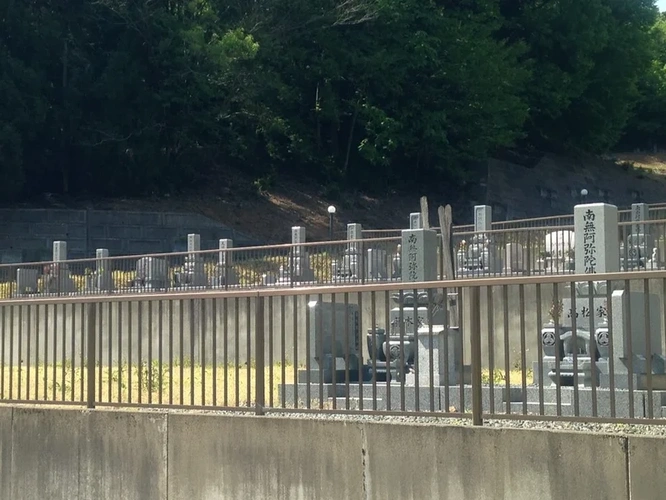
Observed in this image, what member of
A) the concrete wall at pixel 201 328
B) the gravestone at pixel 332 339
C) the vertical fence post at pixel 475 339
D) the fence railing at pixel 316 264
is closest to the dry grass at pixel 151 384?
the concrete wall at pixel 201 328

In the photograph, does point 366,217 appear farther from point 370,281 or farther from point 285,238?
point 370,281

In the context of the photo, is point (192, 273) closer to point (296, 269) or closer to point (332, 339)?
point (296, 269)

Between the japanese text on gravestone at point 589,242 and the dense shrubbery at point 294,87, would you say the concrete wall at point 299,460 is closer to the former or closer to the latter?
the japanese text on gravestone at point 589,242

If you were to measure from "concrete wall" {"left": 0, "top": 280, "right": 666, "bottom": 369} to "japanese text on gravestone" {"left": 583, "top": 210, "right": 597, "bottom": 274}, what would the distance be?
7.35 m

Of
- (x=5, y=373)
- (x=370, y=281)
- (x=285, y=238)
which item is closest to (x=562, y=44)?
(x=285, y=238)

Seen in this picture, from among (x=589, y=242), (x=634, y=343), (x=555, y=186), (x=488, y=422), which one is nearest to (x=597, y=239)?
(x=589, y=242)

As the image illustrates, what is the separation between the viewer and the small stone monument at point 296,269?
78.4ft

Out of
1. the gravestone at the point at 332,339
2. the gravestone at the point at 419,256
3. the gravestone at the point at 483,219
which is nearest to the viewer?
the gravestone at the point at 332,339

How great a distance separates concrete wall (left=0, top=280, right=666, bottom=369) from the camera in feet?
30.5

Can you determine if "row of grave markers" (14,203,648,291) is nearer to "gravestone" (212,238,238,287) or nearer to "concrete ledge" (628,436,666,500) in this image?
"gravestone" (212,238,238,287)

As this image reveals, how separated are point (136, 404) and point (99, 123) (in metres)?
37.6

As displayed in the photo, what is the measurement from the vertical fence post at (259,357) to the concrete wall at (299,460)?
250mm

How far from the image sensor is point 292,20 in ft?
163

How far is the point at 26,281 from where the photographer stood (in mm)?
27203
